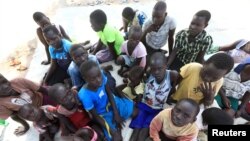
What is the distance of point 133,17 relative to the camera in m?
3.20

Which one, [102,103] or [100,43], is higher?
[100,43]

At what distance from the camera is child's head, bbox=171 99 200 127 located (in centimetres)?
167

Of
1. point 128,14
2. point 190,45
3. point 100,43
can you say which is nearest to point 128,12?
point 128,14

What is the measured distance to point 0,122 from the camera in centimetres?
232

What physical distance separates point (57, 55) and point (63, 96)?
81 centimetres

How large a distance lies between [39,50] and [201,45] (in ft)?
7.41

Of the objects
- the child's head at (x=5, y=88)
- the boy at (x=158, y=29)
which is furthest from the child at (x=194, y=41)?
the child's head at (x=5, y=88)

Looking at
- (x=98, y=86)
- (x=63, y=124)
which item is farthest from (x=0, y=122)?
(x=98, y=86)

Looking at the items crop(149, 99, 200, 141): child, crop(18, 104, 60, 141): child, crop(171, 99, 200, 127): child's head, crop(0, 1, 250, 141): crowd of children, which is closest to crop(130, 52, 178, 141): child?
crop(0, 1, 250, 141): crowd of children

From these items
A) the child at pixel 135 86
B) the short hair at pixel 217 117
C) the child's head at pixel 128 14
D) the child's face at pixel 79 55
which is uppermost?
the child's head at pixel 128 14

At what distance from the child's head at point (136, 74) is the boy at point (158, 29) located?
24.9 inches

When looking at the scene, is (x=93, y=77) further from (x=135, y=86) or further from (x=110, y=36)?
(x=110, y=36)

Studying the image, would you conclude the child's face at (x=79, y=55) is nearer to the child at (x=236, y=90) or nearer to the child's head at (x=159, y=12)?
the child's head at (x=159, y=12)

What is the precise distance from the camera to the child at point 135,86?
7.67 ft
